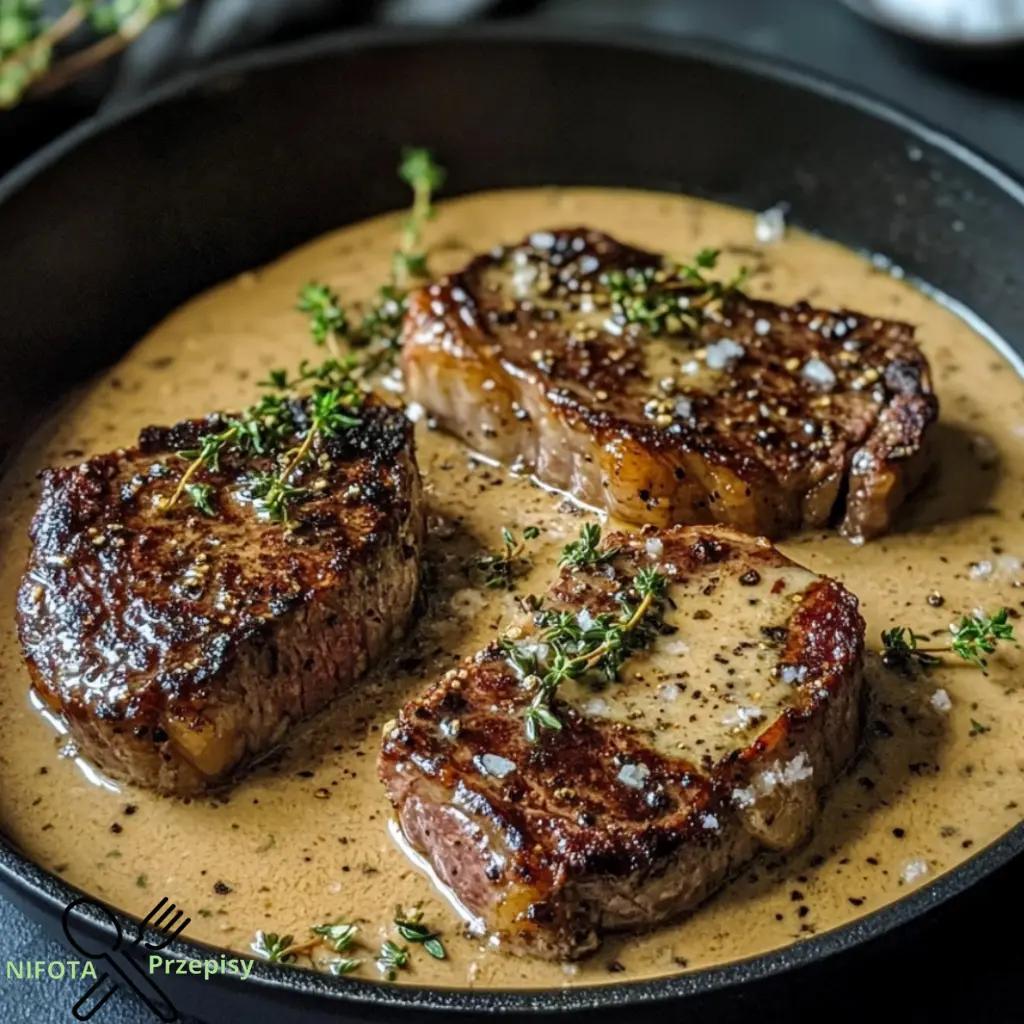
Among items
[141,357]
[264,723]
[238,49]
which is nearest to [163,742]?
[264,723]

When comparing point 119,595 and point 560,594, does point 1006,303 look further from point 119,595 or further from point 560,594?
point 119,595

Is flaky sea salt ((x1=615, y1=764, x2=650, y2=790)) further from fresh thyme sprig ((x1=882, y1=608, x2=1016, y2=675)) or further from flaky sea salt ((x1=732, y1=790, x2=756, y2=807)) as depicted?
fresh thyme sprig ((x1=882, y1=608, x2=1016, y2=675))

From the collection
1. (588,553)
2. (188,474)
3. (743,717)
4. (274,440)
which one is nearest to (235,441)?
(274,440)

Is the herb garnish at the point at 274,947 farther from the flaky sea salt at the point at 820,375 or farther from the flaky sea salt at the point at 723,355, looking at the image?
the flaky sea salt at the point at 820,375

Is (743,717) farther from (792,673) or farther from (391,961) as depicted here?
(391,961)

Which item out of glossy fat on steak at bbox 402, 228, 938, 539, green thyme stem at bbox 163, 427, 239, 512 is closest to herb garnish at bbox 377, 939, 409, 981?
green thyme stem at bbox 163, 427, 239, 512

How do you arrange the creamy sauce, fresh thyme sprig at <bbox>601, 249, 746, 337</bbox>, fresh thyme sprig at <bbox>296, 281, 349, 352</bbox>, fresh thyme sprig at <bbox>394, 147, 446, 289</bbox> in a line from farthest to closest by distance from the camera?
fresh thyme sprig at <bbox>394, 147, 446, 289</bbox>, fresh thyme sprig at <bbox>296, 281, 349, 352</bbox>, fresh thyme sprig at <bbox>601, 249, 746, 337</bbox>, the creamy sauce
